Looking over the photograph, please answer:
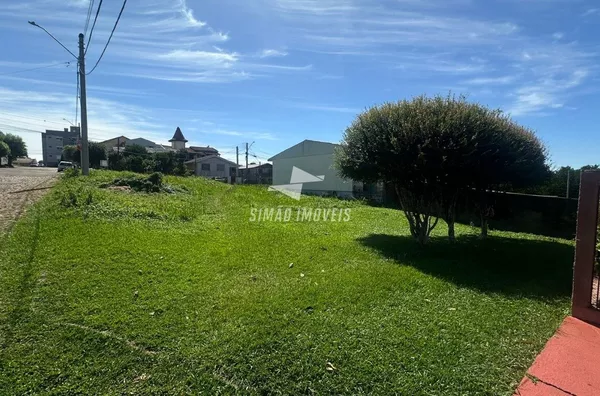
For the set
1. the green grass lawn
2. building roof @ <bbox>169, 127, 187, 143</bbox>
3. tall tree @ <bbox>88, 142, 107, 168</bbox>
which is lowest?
the green grass lawn

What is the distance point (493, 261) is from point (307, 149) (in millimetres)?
19289

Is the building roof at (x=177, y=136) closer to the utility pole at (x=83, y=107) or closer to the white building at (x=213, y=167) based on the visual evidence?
the white building at (x=213, y=167)

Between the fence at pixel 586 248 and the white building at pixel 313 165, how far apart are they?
1736cm

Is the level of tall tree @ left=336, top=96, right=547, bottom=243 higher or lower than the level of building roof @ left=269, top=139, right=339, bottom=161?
lower

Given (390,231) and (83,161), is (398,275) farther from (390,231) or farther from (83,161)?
(83,161)

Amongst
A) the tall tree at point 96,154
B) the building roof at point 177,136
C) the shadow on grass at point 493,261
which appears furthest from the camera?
the building roof at point 177,136

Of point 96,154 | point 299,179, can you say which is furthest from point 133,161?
point 299,179

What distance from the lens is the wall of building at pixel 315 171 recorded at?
2272 centimetres

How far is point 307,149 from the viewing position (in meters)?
24.9

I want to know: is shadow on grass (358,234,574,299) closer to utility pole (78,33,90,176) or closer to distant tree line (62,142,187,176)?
utility pole (78,33,90,176)

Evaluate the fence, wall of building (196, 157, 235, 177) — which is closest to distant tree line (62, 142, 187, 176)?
wall of building (196, 157, 235, 177)

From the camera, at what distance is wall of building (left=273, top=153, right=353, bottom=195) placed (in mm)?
22719

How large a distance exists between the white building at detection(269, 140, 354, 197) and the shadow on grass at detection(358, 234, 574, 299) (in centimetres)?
1327

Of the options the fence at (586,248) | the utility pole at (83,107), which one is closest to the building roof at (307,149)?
the utility pole at (83,107)
